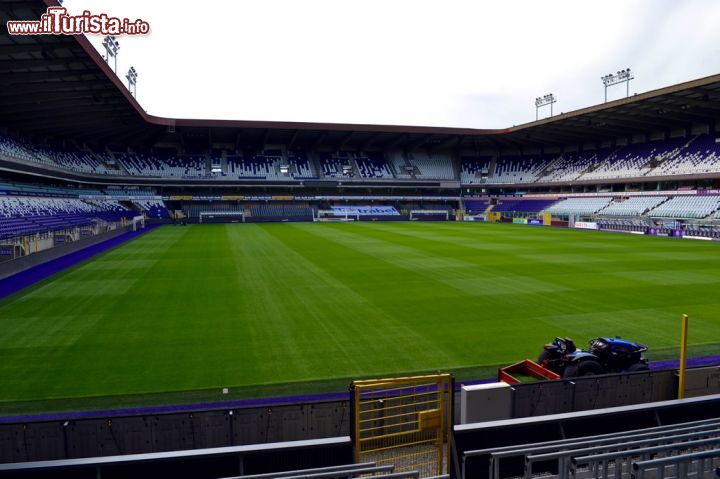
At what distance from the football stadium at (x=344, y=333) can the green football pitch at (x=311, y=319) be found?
0.10 metres

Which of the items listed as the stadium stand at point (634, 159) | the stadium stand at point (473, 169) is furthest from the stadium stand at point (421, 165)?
the stadium stand at point (634, 159)

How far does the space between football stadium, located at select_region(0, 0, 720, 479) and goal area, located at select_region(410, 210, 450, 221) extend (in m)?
29.4

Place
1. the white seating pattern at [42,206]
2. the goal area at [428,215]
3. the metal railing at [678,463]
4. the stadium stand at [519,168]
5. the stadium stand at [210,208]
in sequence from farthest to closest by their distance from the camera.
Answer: the goal area at [428,215], the stadium stand at [519,168], the stadium stand at [210,208], the white seating pattern at [42,206], the metal railing at [678,463]

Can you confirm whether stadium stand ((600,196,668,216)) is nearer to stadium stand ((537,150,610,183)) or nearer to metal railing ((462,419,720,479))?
stadium stand ((537,150,610,183))

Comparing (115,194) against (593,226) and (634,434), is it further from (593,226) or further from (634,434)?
(634,434)

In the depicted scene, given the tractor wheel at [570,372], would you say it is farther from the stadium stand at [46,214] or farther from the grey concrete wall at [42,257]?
the stadium stand at [46,214]

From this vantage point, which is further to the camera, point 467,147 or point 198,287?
point 467,147

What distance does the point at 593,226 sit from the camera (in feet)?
183

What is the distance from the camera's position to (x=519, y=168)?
85.2 meters

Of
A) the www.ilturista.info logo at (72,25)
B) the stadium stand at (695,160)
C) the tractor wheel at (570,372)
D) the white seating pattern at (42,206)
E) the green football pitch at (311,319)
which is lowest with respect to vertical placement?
the green football pitch at (311,319)

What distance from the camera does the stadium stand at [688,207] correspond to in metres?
49.8

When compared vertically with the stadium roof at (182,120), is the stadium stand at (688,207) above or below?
below

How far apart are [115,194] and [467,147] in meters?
62.1

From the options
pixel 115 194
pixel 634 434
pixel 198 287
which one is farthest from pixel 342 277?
pixel 115 194
